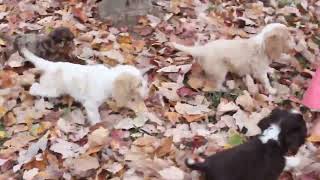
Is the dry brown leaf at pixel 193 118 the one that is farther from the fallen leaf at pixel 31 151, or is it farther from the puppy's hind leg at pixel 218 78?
the fallen leaf at pixel 31 151

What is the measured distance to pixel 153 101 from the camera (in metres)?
4.72

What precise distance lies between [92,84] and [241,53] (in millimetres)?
1186

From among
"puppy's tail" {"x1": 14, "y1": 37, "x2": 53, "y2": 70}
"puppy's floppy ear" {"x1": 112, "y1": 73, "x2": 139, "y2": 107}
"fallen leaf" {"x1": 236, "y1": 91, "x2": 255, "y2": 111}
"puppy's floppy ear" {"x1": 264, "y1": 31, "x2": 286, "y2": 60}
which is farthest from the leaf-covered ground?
"puppy's floppy ear" {"x1": 264, "y1": 31, "x2": 286, "y2": 60}

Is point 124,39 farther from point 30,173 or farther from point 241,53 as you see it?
point 30,173

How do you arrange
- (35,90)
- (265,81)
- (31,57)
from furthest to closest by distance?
(265,81) < (31,57) < (35,90)

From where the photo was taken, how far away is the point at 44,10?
19.5 feet

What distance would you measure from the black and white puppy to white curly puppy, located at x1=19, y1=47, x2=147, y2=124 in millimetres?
892

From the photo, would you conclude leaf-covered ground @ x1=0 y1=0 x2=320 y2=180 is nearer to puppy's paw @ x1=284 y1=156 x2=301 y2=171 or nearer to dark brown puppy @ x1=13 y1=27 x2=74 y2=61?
puppy's paw @ x1=284 y1=156 x2=301 y2=171

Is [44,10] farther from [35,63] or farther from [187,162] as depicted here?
[187,162]

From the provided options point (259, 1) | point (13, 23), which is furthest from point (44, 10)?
point (259, 1)

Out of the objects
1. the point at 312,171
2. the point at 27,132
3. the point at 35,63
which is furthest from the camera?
the point at 35,63

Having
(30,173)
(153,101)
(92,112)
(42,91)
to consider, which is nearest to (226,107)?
(153,101)

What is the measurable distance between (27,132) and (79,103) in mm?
481

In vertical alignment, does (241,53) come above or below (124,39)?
above
